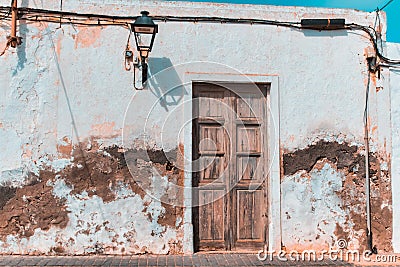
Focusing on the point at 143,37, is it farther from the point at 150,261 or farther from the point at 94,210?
the point at 150,261

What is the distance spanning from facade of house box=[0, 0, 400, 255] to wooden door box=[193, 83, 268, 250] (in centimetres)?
2

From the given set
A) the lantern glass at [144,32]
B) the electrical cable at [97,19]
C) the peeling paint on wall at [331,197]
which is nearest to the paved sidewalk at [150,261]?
the peeling paint on wall at [331,197]

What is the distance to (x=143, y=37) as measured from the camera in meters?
6.46

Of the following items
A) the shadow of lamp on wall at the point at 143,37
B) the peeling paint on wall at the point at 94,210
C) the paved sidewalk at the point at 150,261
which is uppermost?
the shadow of lamp on wall at the point at 143,37

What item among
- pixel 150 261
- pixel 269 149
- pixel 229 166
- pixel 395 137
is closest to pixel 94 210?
pixel 150 261

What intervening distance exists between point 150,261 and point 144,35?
9.60 ft

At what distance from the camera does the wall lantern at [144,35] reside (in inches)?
239

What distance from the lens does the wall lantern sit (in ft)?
19.9

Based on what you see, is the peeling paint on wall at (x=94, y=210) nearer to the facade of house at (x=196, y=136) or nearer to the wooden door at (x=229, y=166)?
the facade of house at (x=196, y=136)

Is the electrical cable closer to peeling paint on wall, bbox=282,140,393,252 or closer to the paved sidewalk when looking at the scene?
peeling paint on wall, bbox=282,140,393,252

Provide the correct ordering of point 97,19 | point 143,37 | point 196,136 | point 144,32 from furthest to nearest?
point 196,136 < point 97,19 < point 143,37 < point 144,32

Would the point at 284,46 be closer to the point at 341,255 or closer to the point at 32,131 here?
the point at 341,255

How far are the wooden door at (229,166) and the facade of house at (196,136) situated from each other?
0.02m

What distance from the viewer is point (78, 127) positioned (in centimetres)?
655
